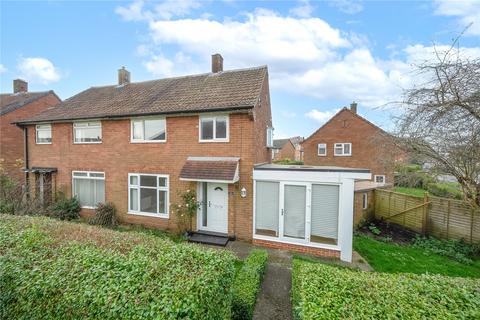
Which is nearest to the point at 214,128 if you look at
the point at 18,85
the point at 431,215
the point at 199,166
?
the point at 199,166

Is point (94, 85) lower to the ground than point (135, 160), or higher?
higher

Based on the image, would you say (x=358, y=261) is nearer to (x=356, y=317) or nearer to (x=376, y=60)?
(x=356, y=317)

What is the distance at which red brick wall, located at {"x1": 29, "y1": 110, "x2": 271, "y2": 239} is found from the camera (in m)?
9.01

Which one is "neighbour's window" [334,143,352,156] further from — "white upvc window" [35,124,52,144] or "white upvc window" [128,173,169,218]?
"white upvc window" [35,124,52,144]

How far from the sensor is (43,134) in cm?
1261

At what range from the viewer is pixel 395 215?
12172mm

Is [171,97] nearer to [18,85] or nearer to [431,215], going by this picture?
[431,215]

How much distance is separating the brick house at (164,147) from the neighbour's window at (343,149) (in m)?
13.9

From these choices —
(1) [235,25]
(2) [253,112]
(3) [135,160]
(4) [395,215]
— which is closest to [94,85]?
(3) [135,160]

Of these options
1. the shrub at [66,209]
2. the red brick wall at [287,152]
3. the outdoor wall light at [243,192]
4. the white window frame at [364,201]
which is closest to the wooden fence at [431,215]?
the white window frame at [364,201]

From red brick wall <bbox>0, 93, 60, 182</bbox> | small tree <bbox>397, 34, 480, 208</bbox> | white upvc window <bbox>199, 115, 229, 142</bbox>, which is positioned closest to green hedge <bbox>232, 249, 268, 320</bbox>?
white upvc window <bbox>199, 115, 229, 142</bbox>

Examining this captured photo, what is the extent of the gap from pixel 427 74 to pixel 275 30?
6093 millimetres

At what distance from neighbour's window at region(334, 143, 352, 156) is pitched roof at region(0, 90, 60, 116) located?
2833 centimetres

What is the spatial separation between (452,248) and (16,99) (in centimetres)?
3155
